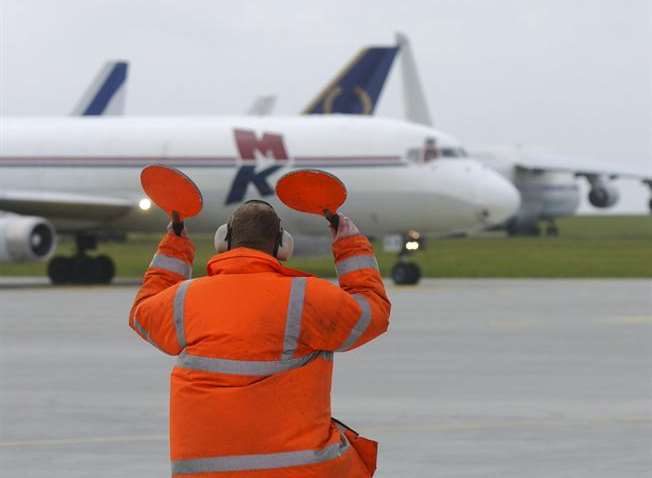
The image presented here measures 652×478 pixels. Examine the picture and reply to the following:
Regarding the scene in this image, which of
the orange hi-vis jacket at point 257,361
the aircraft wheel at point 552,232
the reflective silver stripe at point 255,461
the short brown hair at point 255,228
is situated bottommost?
the aircraft wheel at point 552,232

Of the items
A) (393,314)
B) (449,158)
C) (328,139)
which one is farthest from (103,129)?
(393,314)

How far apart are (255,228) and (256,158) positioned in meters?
28.1

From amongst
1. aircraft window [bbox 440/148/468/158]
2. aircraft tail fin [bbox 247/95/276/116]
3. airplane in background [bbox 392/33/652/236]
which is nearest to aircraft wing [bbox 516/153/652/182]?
airplane in background [bbox 392/33/652/236]

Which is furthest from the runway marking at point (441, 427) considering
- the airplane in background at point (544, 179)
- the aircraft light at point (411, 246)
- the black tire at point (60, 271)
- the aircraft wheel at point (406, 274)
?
the airplane in background at point (544, 179)

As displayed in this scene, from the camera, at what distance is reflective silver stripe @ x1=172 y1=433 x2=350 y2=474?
17.1 feet

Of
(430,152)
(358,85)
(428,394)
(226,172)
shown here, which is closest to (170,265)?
(428,394)

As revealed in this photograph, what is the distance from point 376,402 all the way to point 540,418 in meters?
1.47

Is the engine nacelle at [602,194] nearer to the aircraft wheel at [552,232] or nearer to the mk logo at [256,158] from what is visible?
the aircraft wheel at [552,232]

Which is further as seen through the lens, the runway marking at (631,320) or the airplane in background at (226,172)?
the airplane in background at (226,172)

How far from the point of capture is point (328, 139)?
33.1m

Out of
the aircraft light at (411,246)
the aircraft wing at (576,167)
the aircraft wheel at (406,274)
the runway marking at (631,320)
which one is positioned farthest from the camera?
the aircraft wing at (576,167)

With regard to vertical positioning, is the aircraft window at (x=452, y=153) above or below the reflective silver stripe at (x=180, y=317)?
below

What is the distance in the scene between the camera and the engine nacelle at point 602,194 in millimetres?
82062

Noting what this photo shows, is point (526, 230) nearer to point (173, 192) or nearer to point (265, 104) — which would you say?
point (265, 104)
